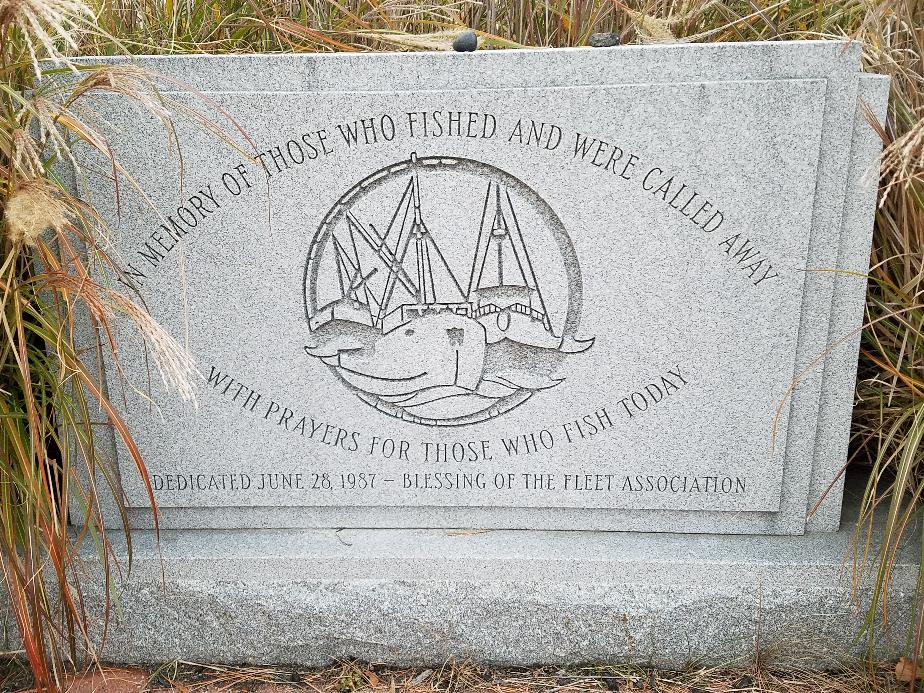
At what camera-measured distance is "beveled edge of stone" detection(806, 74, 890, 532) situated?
212cm

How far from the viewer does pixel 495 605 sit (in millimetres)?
2268

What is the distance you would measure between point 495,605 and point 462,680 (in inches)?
9.1

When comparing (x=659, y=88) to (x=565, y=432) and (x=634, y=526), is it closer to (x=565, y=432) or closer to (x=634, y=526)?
(x=565, y=432)

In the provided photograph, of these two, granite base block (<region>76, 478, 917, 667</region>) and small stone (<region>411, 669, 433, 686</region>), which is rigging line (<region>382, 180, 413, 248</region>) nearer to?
granite base block (<region>76, 478, 917, 667</region>)

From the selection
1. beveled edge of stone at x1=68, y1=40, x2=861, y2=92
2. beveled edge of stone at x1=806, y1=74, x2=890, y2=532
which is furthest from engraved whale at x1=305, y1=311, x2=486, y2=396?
beveled edge of stone at x1=806, y1=74, x2=890, y2=532

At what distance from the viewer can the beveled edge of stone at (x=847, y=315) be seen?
212 centimetres

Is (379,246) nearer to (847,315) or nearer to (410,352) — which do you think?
(410,352)

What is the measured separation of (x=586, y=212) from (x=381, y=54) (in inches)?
27.8

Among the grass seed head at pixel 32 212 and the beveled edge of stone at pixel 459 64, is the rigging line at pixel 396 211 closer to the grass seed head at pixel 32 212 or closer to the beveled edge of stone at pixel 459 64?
the beveled edge of stone at pixel 459 64

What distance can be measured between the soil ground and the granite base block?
34mm

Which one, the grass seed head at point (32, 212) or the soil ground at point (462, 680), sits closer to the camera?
the grass seed head at point (32, 212)

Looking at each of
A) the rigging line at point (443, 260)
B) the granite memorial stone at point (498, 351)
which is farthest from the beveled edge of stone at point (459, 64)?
the rigging line at point (443, 260)

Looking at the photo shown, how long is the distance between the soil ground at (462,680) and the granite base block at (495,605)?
0.03 m

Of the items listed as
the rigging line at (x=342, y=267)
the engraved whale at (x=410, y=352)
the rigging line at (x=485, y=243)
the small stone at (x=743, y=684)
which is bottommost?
the small stone at (x=743, y=684)
